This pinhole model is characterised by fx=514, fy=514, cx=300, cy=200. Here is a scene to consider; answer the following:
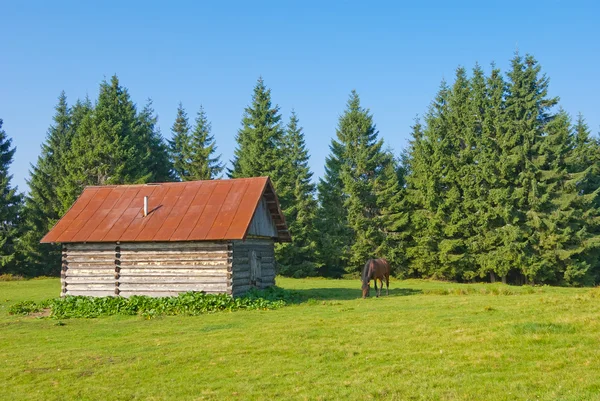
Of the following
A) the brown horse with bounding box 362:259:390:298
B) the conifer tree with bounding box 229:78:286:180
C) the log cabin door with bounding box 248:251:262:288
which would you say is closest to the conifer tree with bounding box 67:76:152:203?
the conifer tree with bounding box 229:78:286:180

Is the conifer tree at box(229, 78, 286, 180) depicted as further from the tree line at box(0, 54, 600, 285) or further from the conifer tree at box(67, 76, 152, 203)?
the conifer tree at box(67, 76, 152, 203)

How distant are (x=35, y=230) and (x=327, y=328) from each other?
4508 cm

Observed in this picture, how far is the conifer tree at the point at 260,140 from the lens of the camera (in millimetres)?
50688

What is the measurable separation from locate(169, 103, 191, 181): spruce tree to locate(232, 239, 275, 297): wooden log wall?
34.7 m

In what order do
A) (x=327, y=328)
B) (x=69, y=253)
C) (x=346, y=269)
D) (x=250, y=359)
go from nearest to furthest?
(x=250, y=359) < (x=327, y=328) < (x=69, y=253) < (x=346, y=269)

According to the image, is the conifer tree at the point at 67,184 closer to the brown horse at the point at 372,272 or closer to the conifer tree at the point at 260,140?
the conifer tree at the point at 260,140

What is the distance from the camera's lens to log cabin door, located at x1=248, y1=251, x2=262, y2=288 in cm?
2469

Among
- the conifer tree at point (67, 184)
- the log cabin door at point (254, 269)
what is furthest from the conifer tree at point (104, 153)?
the log cabin door at point (254, 269)

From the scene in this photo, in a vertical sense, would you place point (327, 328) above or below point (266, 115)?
below

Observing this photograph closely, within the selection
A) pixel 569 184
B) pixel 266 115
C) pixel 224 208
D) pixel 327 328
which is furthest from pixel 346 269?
pixel 327 328

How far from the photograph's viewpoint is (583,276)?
43031 millimetres

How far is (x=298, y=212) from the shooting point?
170ft

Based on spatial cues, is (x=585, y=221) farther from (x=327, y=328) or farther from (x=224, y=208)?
(x=327, y=328)

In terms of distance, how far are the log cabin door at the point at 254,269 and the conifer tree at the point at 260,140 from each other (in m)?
24.3
